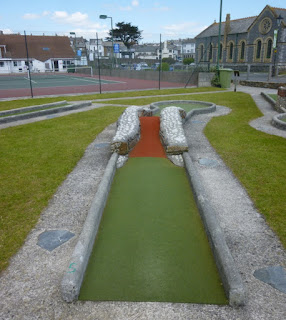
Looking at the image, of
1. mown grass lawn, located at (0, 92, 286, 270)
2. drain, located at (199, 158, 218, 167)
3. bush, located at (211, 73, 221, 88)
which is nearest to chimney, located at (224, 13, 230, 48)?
bush, located at (211, 73, 221, 88)

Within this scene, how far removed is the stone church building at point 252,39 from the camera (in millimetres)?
45875

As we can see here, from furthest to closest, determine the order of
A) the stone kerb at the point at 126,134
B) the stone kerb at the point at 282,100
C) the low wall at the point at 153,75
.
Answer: the low wall at the point at 153,75, the stone kerb at the point at 282,100, the stone kerb at the point at 126,134

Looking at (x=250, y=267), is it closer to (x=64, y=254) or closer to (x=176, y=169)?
(x=64, y=254)

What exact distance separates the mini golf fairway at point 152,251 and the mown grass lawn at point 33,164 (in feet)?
4.24

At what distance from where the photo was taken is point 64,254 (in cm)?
401

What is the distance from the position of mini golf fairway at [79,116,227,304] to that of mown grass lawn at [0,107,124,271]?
50.9 inches

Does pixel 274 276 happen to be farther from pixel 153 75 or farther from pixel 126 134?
pixel 153 75

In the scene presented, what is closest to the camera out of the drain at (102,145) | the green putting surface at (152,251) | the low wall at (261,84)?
the green putting surface at (152,251)

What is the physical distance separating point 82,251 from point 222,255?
1786 millimetres

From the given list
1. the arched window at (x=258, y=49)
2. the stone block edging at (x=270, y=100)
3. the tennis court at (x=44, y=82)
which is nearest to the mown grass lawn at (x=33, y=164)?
the stone block edging at (x=270, y=100)

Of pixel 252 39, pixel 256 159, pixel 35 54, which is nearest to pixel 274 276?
pixel 256 159

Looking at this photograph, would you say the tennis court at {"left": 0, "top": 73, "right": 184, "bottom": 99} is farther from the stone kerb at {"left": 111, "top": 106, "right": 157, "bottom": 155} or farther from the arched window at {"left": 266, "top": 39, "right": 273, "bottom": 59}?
the arched window at {"left": 266, "top": 39, "right": 273, "bottom": 59}

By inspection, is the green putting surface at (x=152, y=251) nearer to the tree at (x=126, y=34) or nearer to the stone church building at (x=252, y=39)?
the stone church building at (x=252, y=39)

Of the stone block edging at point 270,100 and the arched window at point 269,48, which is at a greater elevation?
the arched window at point 269,48
